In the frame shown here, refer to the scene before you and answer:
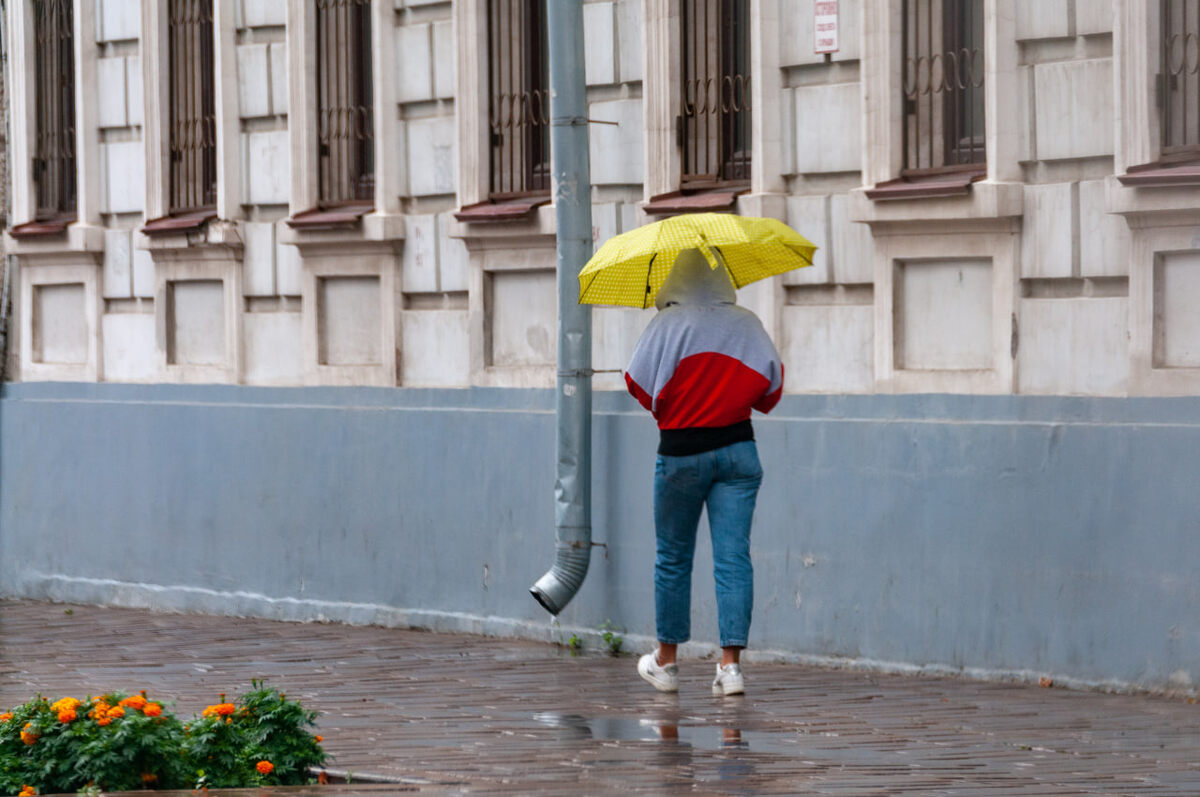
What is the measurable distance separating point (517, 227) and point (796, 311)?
1956mm

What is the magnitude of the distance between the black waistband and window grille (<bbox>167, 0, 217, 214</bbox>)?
622 cm

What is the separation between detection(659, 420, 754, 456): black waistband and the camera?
930 cm

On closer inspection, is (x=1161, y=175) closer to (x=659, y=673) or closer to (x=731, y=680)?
(x=731, y=680)

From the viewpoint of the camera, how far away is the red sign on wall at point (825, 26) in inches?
420

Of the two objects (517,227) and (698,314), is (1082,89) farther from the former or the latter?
(517,227)

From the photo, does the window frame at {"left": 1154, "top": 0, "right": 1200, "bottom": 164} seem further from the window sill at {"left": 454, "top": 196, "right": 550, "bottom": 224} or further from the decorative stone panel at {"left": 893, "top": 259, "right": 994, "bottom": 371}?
the window sill at {"left": 454, "top": 196, "right": 550, "bottom": 224}

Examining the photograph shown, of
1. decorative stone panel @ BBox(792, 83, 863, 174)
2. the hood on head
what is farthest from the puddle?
decorative stone panel @ BBox(792, 83, 863, 174)

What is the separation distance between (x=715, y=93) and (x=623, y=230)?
32.9 inches

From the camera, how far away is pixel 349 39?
13.7 metres

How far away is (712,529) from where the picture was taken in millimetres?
9367

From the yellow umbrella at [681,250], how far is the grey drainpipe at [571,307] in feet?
5.39

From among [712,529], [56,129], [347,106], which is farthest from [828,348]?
[56,129]

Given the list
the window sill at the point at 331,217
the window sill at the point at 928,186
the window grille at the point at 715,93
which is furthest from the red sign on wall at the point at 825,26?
the window sill at the point at 331,217

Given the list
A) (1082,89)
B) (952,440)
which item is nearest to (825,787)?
(952,440)
